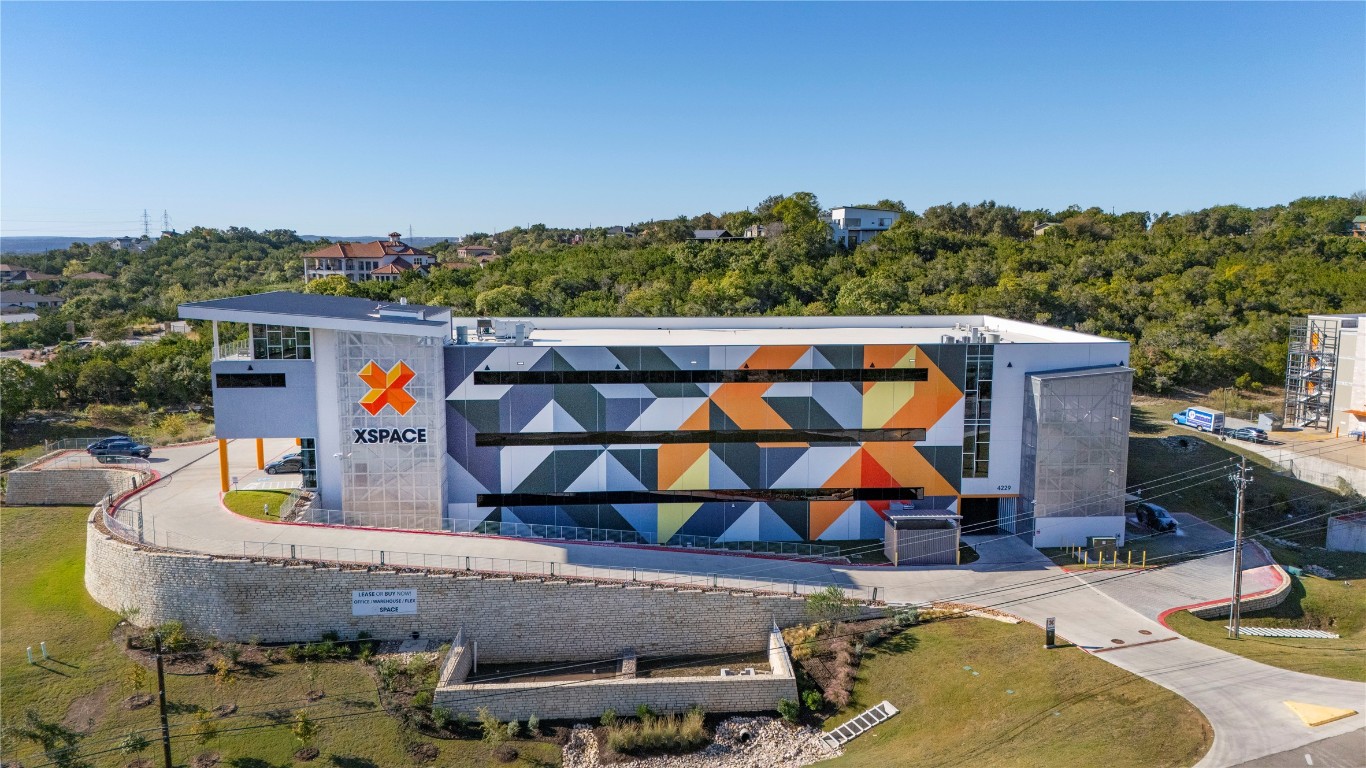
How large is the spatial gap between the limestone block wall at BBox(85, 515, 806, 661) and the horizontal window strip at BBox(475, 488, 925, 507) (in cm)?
499

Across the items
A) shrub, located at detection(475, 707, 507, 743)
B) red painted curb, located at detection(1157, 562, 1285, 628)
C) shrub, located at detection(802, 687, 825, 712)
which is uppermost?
red painted curb, located at detection(1157, 562, 1285, 628)

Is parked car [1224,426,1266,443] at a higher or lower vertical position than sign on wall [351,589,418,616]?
higher

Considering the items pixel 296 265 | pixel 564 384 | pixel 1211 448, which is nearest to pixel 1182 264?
pixel 1211 448

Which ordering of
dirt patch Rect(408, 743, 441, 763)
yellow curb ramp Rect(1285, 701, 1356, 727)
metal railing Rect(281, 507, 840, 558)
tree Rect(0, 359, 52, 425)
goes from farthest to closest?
tree Rect(0, 359, 52, 425), metal railing Rect(281, 507, 840, 558), dirt patch Rect(408, 743, 441, 763), yellow curb ramp Rect(1285, 701, 1356, 727)

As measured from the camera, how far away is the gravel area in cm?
2127

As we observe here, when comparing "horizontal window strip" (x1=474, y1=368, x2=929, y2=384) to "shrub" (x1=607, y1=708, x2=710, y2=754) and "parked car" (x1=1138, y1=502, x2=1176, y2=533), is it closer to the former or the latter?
"parked car" (x1=1138, y1=502, x2=1176, y2=533)

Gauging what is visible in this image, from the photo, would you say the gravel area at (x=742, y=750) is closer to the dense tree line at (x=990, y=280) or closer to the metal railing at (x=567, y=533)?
the metal railing at (x=567, y=533)

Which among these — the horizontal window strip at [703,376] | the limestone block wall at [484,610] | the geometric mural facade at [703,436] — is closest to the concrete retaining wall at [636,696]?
the limestone block wall at [484,610]

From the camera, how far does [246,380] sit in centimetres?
2973

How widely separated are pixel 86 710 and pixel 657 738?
14.9 metres

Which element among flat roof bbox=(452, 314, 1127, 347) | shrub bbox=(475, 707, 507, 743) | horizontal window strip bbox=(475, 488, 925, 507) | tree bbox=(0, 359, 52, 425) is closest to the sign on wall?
shrub bbox=(475, 707, 507, 743)

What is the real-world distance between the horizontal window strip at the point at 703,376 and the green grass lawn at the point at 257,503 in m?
7.97

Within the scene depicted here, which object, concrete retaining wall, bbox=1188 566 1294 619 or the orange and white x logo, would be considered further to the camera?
the orange and white x logo

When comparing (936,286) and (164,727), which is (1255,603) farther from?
(936,286)
